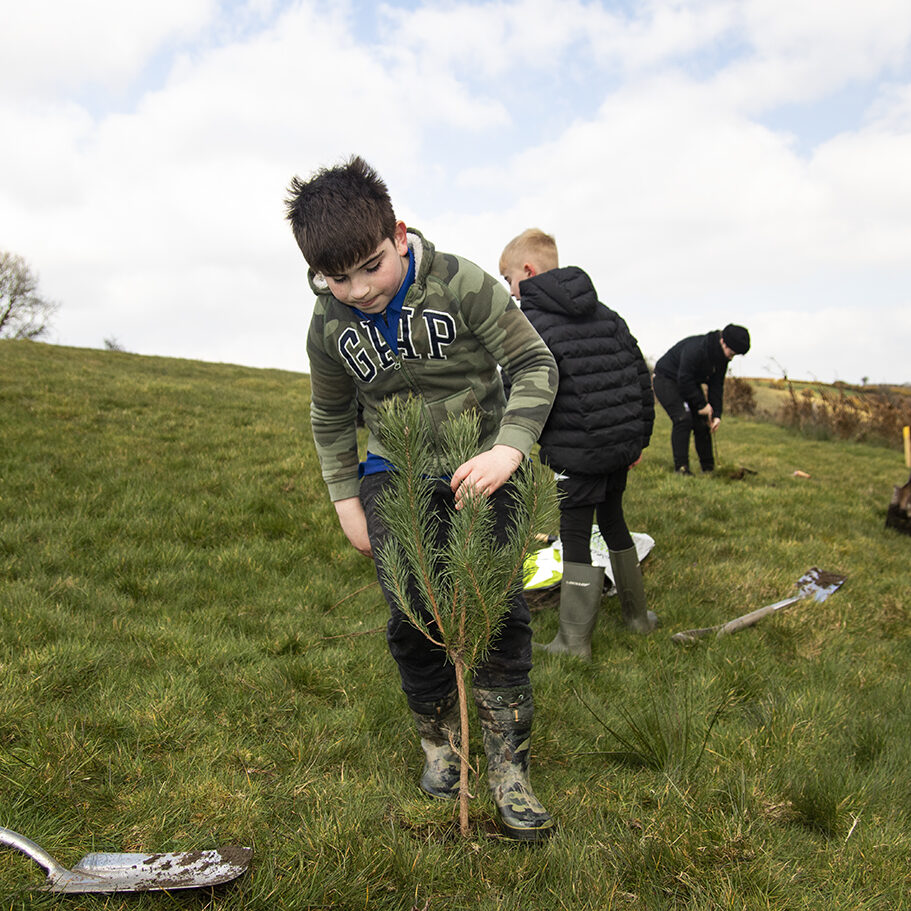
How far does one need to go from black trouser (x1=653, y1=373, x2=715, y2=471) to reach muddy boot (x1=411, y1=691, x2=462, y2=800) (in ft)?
23.4

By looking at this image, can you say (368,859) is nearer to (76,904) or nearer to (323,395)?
(76,904)

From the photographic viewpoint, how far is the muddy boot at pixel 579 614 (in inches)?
150

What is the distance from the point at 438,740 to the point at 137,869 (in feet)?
3.47

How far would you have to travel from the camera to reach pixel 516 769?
2301 mm

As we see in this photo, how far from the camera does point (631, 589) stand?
4258 mm

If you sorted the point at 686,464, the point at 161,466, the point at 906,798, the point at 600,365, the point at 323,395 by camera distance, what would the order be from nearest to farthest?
1. the point at 906,798
2. the point at 323,395
3. the point at 600,365
4. the point at 161,466
5. the point at 686,464

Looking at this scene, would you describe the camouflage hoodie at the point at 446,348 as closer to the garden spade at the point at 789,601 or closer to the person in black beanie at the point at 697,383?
the garden spade at the point at 789,601

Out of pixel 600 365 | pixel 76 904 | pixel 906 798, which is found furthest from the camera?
pixel 600 365

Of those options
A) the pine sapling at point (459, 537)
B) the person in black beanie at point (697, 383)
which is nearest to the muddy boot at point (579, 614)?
the pine sapling at point (459, 537)

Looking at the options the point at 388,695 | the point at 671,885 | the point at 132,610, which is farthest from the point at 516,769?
the point at 132,610

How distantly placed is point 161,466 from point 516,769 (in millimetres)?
5660

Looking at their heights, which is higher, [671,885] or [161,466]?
[161,466]

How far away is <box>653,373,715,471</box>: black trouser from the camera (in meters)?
9.15

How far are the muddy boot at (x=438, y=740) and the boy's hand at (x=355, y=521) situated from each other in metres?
0.63
